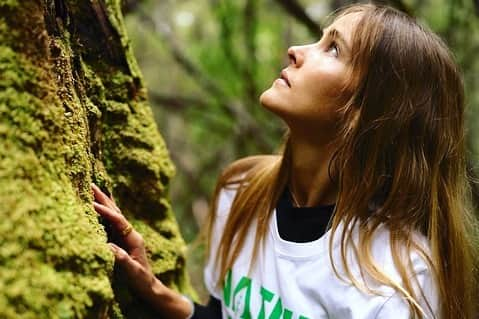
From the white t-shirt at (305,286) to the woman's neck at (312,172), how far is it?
17cm

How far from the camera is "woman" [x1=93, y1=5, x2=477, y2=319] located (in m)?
1.80

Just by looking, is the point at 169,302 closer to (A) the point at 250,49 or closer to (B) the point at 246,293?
(B) the point at 246,293

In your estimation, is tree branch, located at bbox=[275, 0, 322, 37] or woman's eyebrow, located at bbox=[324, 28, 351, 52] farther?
tree branch, located at bbox=[275, 0, 322, 37]

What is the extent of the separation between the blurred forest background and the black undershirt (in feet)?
3.01

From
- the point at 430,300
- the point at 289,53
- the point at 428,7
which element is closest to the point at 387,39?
the point at 289,53

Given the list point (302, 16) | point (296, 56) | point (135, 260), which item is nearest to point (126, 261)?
point (135, 260)

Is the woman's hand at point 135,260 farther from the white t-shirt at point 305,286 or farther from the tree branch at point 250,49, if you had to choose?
the tree branch at point 250,49

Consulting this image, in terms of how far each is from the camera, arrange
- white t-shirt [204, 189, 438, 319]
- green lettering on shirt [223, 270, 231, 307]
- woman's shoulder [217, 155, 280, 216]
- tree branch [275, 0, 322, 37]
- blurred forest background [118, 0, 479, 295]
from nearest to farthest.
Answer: white t-shirt [204, 189, 438, 319] → green lettering on shirt [223, 270, 231, 307] → woman's shoulder [217, 155, 280, 216] → tree branch [275, 0, 322, 37] → blurred forest background [118, 0, 479, 295]

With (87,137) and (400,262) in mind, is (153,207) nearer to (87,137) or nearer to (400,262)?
(87,137)

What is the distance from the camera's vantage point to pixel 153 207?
6.83ft

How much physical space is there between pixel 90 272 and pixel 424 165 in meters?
1.22

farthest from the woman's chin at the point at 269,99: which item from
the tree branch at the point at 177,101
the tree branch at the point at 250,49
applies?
the tree branch at the point at 177,101

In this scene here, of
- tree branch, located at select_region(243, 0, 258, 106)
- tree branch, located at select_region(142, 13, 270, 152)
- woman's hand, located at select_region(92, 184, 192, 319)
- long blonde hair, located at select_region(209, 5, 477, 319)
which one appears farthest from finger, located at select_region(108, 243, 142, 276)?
tree branch, located at select_region(142, 13, 270, 152)

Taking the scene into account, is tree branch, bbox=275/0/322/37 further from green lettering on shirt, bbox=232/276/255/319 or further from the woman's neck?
green lettering on shirt, bbox=232/276/255/319
